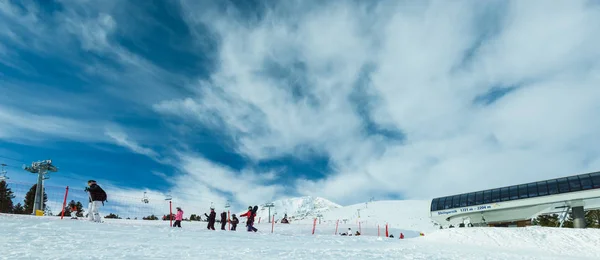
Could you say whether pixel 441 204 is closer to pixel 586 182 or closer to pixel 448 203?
pixel 448 203

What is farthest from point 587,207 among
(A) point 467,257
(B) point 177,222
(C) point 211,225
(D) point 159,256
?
(D) point 159,256

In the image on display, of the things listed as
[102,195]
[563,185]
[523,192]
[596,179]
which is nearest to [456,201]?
[523,192]

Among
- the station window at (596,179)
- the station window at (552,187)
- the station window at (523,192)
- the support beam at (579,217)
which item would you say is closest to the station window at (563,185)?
the station window at (552,187)

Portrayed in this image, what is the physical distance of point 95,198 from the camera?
18531 mm

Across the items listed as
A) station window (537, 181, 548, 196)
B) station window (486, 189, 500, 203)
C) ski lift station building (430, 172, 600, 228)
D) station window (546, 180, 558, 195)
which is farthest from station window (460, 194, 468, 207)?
station window (546, 180, 558, 195)

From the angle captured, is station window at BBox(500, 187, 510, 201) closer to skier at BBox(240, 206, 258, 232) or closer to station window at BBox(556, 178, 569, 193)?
station window at BBox(556, 178, 569, 193)

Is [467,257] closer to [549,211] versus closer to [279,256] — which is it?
[279,256]

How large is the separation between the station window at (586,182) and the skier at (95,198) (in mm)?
38332

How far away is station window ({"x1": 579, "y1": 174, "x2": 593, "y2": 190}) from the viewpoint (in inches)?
1286

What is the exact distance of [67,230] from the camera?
13.6 m

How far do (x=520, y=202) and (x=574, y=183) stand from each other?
5097mm

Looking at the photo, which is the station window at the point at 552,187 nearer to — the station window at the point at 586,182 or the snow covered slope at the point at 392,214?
the station window at the point at 586,182

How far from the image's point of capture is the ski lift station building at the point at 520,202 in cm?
3291

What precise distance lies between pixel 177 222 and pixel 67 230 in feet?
31.8
